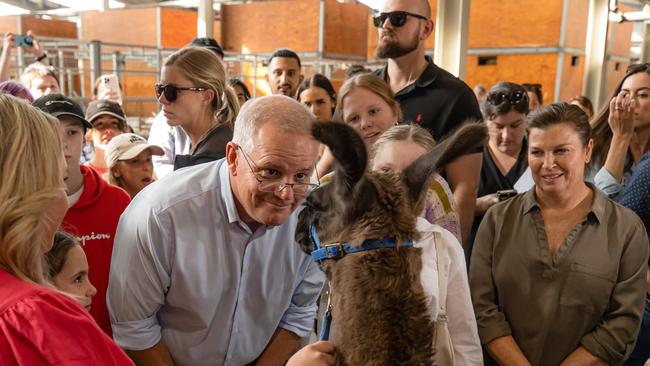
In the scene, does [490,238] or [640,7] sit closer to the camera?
[490,238]

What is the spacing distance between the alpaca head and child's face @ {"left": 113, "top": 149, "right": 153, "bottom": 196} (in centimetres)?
208

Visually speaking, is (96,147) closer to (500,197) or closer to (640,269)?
(500,197)

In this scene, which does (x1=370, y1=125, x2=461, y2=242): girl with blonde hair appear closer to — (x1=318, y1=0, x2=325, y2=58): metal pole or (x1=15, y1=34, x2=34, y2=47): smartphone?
(x1=15, y1=34, x2=34, y2=47): smartphone

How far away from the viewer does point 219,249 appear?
1.96 meters

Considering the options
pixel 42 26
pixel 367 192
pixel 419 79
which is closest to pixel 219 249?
pixel 367 192

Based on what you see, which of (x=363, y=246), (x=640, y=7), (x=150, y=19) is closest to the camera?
(x=363, y=246)

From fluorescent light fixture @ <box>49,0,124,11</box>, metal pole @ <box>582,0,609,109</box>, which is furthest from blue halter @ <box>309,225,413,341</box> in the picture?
fluorescent light fixture @ <box>49,0,124,11</box>

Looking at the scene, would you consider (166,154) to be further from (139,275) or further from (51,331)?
(51,331)

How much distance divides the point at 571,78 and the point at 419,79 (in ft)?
19.7

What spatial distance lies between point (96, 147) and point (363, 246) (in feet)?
10.6

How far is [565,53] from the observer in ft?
25.9

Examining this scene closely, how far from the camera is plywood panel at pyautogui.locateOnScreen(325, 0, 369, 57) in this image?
794cm

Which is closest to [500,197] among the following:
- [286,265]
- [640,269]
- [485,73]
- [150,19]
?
[640,269]

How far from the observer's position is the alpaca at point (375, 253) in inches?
54.6
